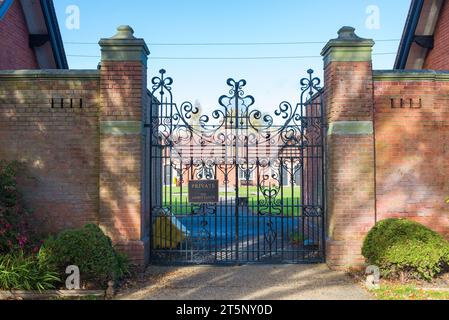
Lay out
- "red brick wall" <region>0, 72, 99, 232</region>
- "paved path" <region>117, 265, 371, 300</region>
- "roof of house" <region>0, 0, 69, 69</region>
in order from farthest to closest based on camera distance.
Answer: "roof of house" <region>0, 0, 69, 69</region>
"red brick wall" <region>0, 72, 99, 232</region>
"paved path" <region>117, 265, 371, 300</region>

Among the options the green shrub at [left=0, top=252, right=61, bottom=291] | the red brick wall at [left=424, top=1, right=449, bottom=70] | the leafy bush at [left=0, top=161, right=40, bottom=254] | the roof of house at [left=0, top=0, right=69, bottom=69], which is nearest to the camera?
the green shrub at [left=0, top=252, right=61, bottom=291]

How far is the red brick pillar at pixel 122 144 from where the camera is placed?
7301 millimetres

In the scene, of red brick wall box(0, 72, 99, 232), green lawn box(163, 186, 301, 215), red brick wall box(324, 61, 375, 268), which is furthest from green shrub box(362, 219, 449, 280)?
red brick wall box(0, 72, 99, 232)

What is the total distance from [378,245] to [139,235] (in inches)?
157

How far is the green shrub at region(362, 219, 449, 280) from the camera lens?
6320 millimetres

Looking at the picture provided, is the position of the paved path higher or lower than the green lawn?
lower

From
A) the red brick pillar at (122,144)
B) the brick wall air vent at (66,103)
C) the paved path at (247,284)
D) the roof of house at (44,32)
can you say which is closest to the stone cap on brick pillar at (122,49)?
the red brick pillar at (122,144)

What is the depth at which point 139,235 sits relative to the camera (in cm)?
728

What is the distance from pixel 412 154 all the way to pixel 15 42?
32.2 feet

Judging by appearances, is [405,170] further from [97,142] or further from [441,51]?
[97,142]

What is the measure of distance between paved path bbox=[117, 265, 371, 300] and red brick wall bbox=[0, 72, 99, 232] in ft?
6.13

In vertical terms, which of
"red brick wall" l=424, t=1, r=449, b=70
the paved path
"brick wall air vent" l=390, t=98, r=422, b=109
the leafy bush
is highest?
"red brick wall" l=424, t=1, r=449, b=70

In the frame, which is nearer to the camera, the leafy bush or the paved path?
the paved path

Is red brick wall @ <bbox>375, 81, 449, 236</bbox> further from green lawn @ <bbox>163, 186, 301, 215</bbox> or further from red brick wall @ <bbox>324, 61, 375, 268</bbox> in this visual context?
green lawn @ <bbox>163, 186, 301, 215</bbox>
